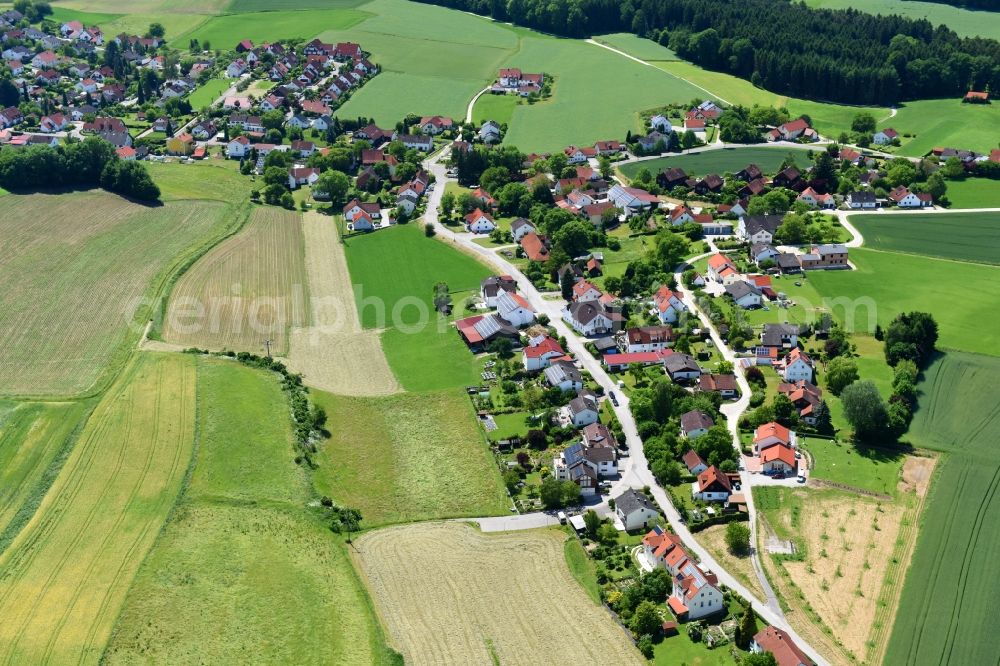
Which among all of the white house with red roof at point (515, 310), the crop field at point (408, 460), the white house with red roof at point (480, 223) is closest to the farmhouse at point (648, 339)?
the white house with red roof at point (515, 310)

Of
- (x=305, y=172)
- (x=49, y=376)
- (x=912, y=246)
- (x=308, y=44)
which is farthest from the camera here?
(x=308, y=44)

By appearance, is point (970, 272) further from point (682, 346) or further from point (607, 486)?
point (607, 486)

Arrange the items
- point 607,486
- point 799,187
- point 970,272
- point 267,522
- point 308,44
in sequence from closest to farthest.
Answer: point 267,522 < point 607,486 < point 970,272 < point 799,187 < point 308,44

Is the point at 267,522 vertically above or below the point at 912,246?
below

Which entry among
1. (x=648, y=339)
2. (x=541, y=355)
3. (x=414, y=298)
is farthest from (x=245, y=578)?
(x=414, y=298)

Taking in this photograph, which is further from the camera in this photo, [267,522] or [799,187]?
[799,187]

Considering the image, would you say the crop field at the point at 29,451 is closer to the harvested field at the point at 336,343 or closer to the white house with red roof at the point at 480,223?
the harvested field at the point at 336,343

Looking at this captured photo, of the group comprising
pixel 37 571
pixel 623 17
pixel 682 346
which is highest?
pixel 623 17

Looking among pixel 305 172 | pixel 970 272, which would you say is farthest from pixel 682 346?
pixel 305 172

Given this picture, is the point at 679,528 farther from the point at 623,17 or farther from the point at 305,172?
the point at 623,17
